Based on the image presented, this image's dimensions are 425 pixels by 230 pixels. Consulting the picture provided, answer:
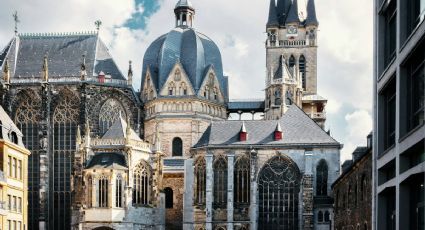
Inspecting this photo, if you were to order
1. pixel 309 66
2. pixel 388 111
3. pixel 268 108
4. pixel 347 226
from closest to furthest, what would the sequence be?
pixel 388 111
pixel 347 226
pixel 268 108
pixel 309 66

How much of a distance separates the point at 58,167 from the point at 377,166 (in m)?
53.2

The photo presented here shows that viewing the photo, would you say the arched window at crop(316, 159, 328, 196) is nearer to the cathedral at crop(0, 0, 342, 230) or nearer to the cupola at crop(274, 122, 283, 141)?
the cathedral at crop(0, 0, 342, 230)

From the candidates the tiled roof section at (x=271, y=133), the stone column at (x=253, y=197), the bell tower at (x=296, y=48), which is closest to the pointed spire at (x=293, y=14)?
the bell tower at (x=296, y=48)

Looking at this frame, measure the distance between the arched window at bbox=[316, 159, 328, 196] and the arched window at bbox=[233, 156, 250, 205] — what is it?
6.13 m

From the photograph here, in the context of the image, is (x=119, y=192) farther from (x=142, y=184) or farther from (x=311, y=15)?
(x=311, y=15)

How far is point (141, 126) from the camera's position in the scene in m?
84.9

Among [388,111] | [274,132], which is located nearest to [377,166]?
[388,111]

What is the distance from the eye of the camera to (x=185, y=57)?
86562 mm

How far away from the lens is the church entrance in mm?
70812

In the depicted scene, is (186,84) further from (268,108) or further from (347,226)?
(347,226)

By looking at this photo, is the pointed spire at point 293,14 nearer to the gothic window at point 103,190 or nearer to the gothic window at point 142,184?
the gothic window at point 142,184

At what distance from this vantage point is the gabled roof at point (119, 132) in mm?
74375

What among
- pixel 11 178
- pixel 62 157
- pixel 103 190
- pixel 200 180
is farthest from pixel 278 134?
pixel 11 178

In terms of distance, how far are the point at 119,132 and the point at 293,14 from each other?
30951mm
